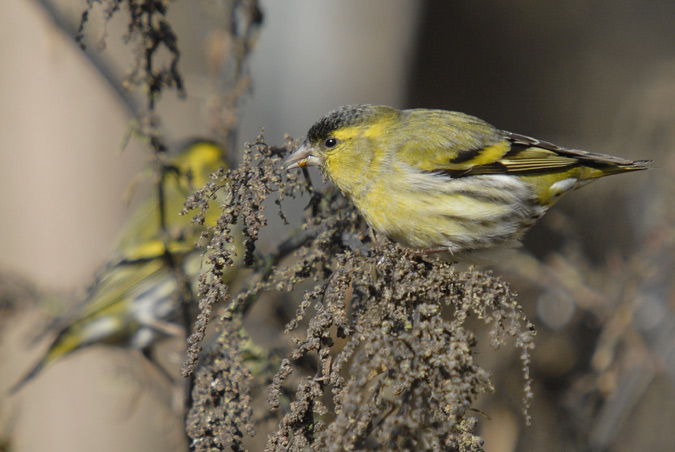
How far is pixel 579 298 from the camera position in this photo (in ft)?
11.1

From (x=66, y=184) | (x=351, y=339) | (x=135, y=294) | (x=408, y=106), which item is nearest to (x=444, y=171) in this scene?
(x=351, y=339)

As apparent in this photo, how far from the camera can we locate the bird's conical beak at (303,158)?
6.54 feet

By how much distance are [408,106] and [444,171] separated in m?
3.64

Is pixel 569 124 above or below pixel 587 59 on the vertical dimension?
below

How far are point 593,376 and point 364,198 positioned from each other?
2.07 metres

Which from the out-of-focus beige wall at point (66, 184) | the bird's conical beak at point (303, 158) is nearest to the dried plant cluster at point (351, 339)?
the bird's conical beak at point (303, 158)

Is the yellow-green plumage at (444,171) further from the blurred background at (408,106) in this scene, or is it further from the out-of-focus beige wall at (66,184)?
the out-of-focus beige wall at (66,184)

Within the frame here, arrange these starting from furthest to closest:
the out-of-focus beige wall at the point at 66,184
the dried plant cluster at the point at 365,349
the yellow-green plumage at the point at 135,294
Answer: the out-of-focus beige wall at the point at 66,184, the yellow-green plumage at the point at 135,294, the dried plant cluster at the point at 365,349

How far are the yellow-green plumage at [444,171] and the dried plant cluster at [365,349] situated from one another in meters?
0.72

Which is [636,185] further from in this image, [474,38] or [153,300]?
[153,300]

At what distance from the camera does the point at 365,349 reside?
50.7 inches

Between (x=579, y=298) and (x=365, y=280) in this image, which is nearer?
(x=365, y=280)

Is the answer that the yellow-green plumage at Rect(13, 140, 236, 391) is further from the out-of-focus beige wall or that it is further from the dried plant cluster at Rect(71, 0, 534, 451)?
the dried plant cluster at Rect(71, 0, 534, 451)

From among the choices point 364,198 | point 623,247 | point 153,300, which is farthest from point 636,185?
point 153,300
